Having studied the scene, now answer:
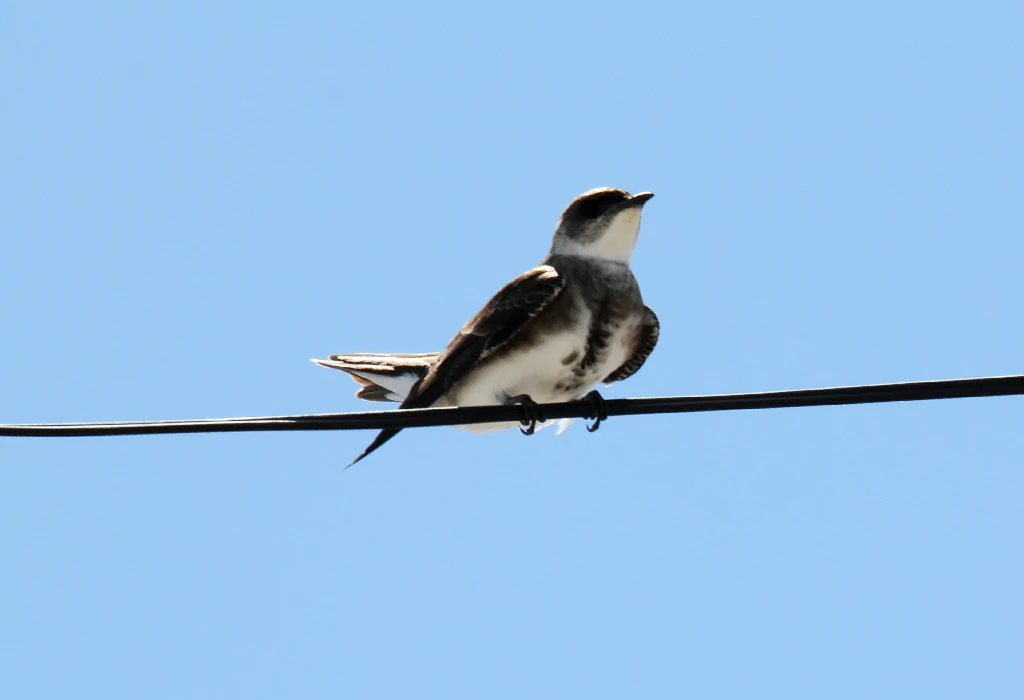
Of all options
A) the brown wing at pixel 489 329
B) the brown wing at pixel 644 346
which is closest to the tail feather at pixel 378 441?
the brown wing at pixel 489 329

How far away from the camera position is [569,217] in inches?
460

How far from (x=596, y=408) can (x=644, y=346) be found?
1.66 meters

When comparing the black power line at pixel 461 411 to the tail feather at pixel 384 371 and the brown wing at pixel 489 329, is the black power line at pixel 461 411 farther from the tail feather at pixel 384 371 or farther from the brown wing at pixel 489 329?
the tail feather at pixel 384 371

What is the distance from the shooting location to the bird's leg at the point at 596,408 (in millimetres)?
9595

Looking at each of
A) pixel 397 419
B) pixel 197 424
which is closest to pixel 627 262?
pixel 397 419

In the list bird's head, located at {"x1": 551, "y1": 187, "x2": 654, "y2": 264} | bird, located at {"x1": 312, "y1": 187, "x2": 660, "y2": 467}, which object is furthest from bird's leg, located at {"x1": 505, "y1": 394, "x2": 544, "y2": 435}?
bird's head, located at {"x1": 551, "y1": 187, "x2": 654, "y2": 264}

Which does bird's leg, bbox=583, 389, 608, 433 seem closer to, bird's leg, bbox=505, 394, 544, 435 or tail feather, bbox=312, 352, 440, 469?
bird's leg, bbox=505, 394, 544, 435

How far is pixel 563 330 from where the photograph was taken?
35.1ft

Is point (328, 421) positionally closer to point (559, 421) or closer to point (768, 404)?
point (768, 404)

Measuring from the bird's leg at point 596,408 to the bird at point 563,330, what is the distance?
0.4 inches

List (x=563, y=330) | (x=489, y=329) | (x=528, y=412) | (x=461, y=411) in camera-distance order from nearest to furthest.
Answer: (x=461, y=411)
(x=528, y=412)
(x=563, y=330)
(x=489, y=329)

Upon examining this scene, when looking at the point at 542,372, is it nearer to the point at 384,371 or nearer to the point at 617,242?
the point at 617,242

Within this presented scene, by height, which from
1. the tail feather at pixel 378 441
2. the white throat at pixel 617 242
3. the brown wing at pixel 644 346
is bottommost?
the tail feather at pixel 378 441

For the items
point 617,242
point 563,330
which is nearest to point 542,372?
point 563,330
